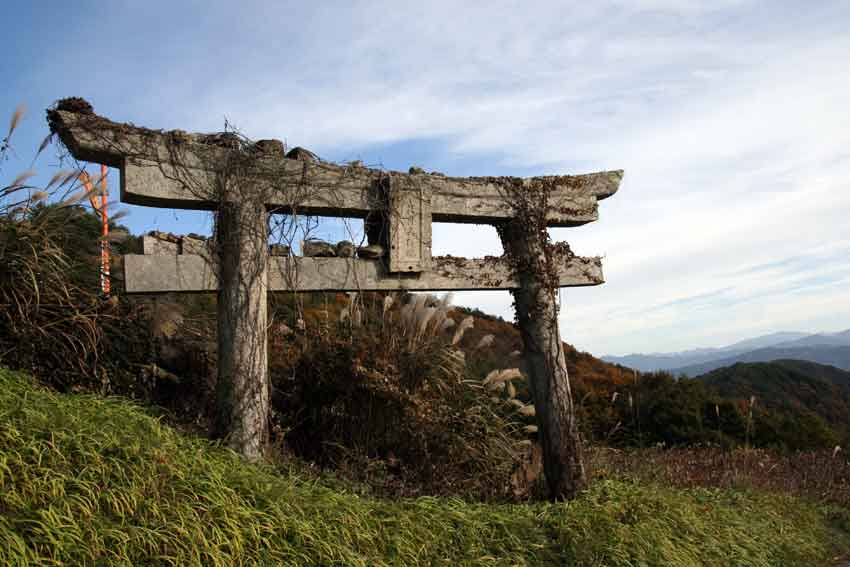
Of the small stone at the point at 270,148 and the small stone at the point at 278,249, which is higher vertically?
the small stone at the point at 270,148

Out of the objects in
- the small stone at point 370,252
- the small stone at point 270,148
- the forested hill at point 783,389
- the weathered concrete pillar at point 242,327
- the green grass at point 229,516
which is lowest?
the forested hill at point 783,389

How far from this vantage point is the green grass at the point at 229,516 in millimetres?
3258

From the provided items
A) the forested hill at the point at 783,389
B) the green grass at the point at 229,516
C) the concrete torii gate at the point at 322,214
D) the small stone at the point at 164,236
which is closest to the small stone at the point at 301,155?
the concrete torii gate at the point at 322,214

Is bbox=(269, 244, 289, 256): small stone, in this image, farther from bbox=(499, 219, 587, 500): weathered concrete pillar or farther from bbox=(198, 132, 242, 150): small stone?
bbox=(499, 219, 587, 500): weathered concrete pillar

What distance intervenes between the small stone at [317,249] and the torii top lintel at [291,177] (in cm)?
27

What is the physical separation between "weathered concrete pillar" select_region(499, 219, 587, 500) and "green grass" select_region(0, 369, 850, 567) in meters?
0.43

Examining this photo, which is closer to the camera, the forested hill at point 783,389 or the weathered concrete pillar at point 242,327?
the weathered concrete pillar at point 242,327

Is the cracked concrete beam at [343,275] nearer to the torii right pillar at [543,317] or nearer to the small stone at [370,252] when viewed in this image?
the small stone at [370,252]

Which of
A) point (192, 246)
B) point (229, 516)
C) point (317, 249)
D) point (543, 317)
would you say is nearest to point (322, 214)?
point (317, 249)

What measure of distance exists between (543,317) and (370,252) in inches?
73.3

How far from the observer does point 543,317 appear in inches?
262

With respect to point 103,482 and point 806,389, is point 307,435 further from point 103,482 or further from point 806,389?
point 806,389

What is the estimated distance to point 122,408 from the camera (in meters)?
4.66

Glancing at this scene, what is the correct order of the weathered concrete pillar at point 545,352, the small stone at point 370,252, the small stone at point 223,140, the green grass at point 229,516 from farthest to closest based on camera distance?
1. the weathered concrete pillar at point 545,352
2. the small stone at point 370,252
3. the small stone at point 223,140
4. the green grass at point 229,516
